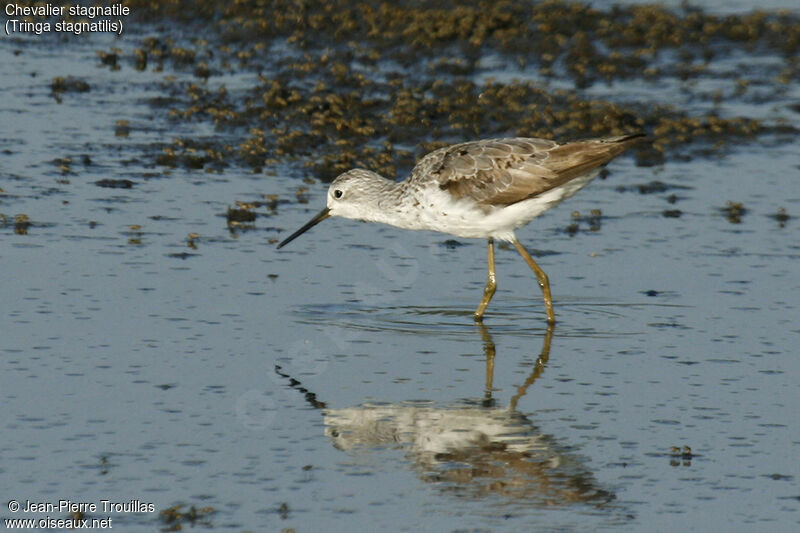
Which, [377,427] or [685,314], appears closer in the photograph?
[377,427]

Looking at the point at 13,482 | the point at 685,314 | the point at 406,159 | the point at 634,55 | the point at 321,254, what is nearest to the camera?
the point at 13,482

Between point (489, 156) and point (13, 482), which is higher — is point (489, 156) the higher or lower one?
the higher one

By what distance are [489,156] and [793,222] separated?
340cm

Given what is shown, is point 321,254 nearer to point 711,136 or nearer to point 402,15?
point 711,136

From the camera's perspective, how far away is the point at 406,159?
569 inches

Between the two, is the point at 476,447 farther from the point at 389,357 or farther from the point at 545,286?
the point at 545,286

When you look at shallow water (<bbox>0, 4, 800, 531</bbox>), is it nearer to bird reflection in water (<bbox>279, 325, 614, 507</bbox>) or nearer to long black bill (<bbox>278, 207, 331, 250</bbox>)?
bird reflection in water (<bbox>279, 325, 614, 507</bbox>)

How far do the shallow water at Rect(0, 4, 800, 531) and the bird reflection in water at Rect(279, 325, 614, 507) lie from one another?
0.8 inches

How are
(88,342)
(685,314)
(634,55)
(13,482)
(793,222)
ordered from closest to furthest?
(13,482) < (88,342) < (685,314) < (793,222) < (634,55)

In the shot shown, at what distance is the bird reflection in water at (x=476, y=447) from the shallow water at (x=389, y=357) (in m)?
0.02

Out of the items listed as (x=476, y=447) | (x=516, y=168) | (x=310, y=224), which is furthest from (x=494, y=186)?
(x=476, y=447)

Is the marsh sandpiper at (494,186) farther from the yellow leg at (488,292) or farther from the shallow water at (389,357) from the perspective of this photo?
the shallow water at (389,357)

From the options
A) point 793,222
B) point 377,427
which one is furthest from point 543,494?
point 793,222

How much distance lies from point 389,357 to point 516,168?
6.73 ft
